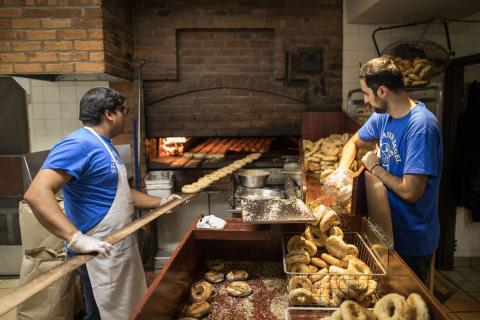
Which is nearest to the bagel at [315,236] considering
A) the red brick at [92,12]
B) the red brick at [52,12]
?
the red brick at [92,12]

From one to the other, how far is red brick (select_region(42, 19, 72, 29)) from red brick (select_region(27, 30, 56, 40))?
0.19 feet

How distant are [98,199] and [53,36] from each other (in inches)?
88.8

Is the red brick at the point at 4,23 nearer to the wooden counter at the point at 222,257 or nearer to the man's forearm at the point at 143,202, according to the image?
the man's forearm at the point at 143,202

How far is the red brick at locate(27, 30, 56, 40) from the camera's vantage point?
3602 mm

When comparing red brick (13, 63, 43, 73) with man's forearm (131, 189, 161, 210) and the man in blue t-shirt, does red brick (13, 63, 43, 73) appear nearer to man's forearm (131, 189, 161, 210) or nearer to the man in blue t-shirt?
man's forearm (131, 189, 161, 210)

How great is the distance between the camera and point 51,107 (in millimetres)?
4449

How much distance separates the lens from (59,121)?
4.48 metres

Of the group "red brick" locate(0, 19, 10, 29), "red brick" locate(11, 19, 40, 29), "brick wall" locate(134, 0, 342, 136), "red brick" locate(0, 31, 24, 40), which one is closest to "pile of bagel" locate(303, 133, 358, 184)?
"brick wall" locate(134, 0, 342, 136)

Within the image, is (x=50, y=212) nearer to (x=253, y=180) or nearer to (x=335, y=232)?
(x=335, y=232)

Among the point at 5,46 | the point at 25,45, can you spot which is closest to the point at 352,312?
the point at 25,45

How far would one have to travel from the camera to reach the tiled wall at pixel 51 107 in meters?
4.42

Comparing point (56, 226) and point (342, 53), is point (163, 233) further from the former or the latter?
point (342, 53)

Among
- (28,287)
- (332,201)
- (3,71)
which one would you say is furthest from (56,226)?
(3,71)

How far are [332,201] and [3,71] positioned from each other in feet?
11.1
